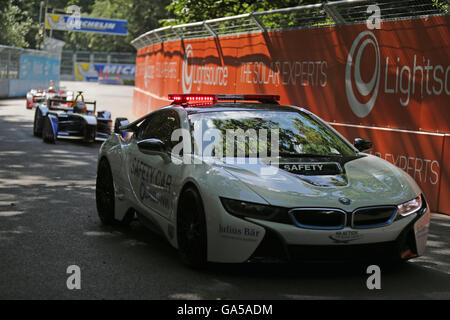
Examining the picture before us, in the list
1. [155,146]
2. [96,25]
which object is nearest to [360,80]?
[155,146]

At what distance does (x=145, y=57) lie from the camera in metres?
28.4

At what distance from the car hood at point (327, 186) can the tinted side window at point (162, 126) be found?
1.03 metres

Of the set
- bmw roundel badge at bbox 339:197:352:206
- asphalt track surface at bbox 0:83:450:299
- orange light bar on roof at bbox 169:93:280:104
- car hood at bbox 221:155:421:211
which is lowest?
asphalt track surface at bbox 0:83:450:299

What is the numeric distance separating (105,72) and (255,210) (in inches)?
3152

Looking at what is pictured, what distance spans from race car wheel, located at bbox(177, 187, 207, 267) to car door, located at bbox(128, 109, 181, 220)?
189 mm

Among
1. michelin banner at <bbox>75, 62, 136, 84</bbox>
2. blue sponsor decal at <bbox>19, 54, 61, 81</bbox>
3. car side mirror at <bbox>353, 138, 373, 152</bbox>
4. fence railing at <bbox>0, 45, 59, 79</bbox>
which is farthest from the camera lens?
michelin banner at <bbox>75, 62, 136, 84</bbox>

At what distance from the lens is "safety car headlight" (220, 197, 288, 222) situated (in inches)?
207

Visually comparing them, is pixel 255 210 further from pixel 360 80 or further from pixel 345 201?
pixel 360 80

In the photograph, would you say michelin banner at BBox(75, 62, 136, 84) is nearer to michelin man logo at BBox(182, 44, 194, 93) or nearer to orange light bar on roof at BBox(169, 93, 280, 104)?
michelin man logo at BBox(182, 44, 194, 93)

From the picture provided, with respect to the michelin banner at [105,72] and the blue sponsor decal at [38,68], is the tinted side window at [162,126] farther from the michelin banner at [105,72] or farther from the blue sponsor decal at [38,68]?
the michelin banner at [105,72]

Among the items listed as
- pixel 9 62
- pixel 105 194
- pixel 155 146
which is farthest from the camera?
pixel 9 62

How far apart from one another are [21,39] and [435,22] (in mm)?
63086

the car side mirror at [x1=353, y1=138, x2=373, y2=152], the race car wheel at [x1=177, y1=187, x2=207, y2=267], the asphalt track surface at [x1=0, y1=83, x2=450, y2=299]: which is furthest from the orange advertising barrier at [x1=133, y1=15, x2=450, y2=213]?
the race car wheel at [x1=177, y1=187, x2=207, y2=267]

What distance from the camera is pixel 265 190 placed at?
211 inches
